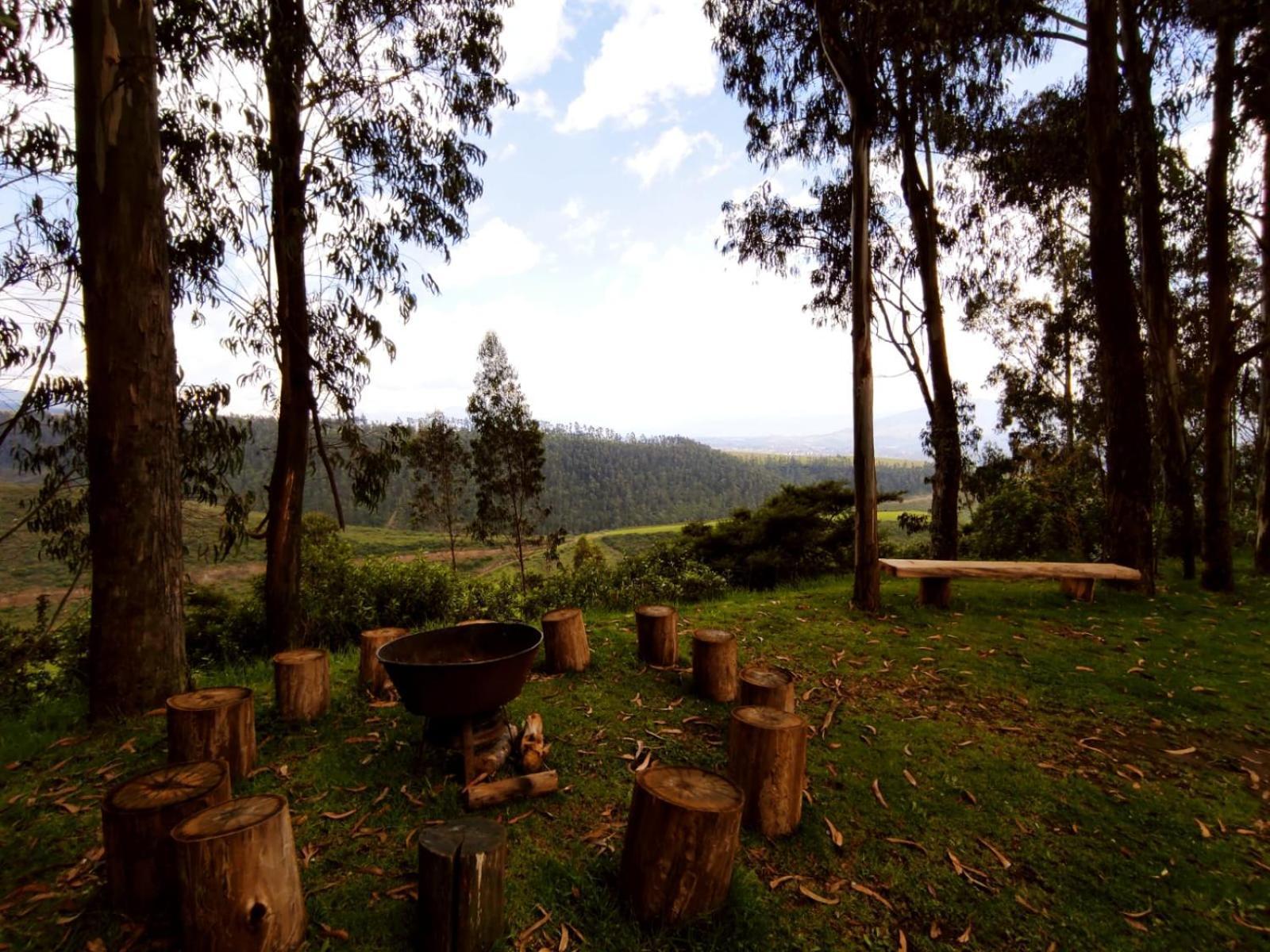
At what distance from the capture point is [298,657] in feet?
11.1

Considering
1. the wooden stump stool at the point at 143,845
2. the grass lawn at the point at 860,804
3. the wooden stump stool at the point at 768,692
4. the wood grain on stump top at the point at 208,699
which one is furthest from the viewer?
the wooden stump stool at the point at 768,692

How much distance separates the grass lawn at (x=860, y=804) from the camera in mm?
2008

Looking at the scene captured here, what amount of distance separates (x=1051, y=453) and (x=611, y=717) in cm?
1201

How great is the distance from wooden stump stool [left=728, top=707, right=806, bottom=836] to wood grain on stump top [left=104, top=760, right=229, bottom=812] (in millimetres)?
1997

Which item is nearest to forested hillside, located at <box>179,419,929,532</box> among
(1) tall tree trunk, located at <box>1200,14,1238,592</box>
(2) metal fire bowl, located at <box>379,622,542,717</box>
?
(1) tall tree trunk, located at <box>1200,14,1238,592</box>

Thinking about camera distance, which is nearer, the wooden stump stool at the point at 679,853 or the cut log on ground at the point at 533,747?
the wooden stump stool at the point at 679,853

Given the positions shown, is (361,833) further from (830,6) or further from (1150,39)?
(1150,39)

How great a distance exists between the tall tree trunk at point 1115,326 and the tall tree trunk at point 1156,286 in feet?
3.75

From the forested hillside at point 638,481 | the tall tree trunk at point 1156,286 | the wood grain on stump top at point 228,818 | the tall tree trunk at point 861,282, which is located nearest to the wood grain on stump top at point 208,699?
the wood grain on stump top at point 228,818

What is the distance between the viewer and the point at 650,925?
6.39ft

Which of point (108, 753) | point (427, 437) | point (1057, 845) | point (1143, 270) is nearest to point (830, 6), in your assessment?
point (1143, 270)

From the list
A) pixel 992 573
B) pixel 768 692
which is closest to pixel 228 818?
pixel 768 692

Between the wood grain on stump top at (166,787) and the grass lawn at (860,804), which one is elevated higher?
the wood grain on stump top at (166,787)

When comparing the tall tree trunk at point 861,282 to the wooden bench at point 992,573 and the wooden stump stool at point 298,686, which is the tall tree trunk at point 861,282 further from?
the wooden stump stool at point 298,686
